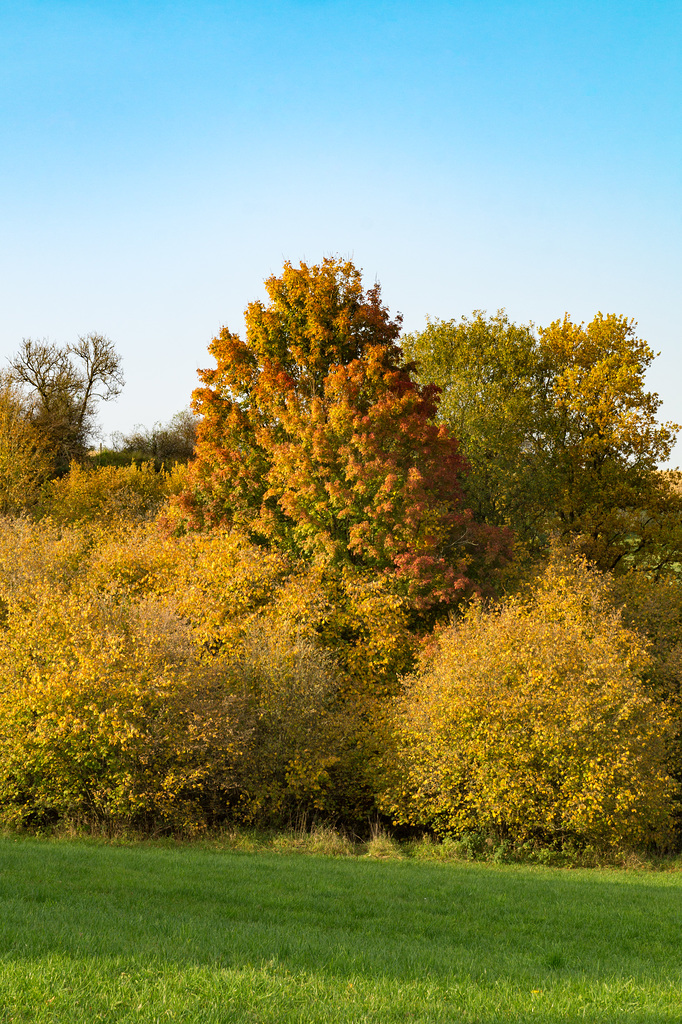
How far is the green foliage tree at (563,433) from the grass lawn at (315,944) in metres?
22.5

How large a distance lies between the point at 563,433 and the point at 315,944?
104ft

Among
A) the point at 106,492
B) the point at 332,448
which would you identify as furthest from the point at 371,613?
the point at 106,492

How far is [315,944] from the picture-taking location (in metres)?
7.75

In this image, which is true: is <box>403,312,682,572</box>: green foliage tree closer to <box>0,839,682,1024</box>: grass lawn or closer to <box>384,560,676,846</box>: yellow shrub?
<box>384,560,676,846</box>: yellow shrub

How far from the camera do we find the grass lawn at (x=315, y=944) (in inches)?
238

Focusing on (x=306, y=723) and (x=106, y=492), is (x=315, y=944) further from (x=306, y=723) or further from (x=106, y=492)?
(x=106, y=492)

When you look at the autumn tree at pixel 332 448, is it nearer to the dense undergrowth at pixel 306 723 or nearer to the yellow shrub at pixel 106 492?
the dense undergrowth at pixel 306 723

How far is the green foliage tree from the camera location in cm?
3403

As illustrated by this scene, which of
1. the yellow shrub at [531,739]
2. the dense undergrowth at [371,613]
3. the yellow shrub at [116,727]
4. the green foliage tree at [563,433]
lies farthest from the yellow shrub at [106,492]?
the yellow shrub at [531,739]

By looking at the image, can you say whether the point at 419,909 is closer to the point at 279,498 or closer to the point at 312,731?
the point at 312,731

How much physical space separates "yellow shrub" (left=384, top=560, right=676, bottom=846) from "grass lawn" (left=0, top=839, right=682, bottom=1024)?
471 centimetres

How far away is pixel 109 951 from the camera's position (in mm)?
7000

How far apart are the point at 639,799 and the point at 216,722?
9921 millimetres

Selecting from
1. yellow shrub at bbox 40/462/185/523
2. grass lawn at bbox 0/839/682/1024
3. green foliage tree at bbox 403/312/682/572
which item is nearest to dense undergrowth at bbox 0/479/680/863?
grass lawn at bbox 0/839/682/1024
